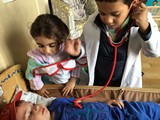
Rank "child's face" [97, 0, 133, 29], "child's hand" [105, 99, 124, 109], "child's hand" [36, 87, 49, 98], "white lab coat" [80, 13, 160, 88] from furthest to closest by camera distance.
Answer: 1. "child's hand" [36, 87, 49, 98]
2. "child's hand" [105, 99, 124, 109]
3. "white lab coat" [80, 13, 160, 88]
4. "child's face" [97, 0, 133, 29]

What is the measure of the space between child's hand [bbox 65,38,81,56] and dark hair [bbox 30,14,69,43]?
0.07 meters

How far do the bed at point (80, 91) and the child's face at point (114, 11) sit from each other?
1.65 feet

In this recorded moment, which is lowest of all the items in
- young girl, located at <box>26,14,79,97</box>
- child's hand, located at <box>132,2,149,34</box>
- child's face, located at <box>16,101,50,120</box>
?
child's face, located at <box>16,101,50,120</box>

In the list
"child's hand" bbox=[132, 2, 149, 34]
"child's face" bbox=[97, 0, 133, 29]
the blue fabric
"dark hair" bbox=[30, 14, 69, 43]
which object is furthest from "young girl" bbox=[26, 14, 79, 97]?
"child's hand" bbox=[132, 2, 149, 34]

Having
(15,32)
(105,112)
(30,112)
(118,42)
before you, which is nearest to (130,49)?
(118,42)

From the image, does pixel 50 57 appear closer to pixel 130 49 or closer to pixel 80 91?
pixel 80 91

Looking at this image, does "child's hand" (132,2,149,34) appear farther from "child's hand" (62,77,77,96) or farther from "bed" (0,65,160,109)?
"child's hand" (62,77,77,96)

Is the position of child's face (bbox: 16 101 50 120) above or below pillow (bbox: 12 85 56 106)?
above

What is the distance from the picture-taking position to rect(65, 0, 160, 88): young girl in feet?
2.80

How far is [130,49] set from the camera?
1067mm

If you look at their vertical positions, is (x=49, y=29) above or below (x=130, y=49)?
above

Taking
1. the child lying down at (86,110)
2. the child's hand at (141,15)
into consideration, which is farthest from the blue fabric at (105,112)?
the child's hand at (141,15)

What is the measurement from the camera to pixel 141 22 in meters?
0.86

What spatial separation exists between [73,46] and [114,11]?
0.36 meters
